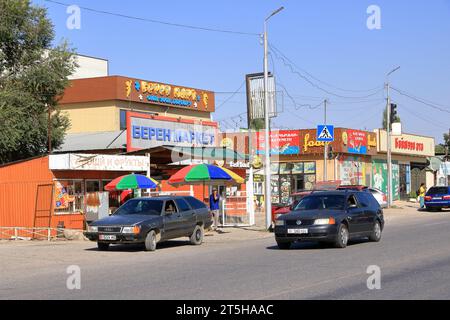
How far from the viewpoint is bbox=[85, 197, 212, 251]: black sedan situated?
18.6 meters

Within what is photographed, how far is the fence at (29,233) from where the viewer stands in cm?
2431

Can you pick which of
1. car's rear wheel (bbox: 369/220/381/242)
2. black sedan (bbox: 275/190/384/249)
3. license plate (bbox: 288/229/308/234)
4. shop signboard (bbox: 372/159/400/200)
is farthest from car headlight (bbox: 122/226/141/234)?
shop signboard (bbox: 372/159/400/200)

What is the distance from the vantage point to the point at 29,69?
32719mm

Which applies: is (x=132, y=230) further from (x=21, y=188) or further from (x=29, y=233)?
(x=21, y=188)

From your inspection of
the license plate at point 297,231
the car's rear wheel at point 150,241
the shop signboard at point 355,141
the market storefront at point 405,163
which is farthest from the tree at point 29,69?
the market storefront at point 405,163

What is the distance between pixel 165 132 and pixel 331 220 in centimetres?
2026

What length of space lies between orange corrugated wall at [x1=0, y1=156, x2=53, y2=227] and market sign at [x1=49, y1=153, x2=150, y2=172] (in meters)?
0.54

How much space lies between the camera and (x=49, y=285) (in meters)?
12.0

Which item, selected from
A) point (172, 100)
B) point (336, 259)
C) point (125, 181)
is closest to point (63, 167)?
point (125, 181)

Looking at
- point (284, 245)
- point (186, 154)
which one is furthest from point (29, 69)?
point (284, 245)

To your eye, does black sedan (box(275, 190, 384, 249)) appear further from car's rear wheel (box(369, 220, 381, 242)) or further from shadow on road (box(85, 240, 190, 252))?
shadow on road (box(85, 240, 190, 252))

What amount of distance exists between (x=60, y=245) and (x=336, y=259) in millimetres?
9659

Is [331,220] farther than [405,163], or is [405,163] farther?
[405,163]
